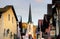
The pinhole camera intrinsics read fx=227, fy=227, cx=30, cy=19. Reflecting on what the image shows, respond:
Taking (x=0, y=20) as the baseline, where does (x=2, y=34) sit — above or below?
below

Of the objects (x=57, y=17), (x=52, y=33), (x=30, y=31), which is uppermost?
(x=57, y=17)

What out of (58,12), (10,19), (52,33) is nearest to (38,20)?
(10,19)

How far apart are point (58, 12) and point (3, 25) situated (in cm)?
1609

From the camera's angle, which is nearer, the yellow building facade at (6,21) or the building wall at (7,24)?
the yellow building facade at (6,21)

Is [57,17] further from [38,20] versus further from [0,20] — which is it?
[38,20]

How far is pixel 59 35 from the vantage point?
27172mm

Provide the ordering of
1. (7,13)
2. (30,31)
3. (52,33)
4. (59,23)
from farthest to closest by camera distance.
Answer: (30,31), (7,13), (52,33), (59,23)

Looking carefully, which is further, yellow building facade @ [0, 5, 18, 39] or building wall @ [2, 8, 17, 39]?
building wall @ [2, 8, 17, 39]

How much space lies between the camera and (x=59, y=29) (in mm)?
29062

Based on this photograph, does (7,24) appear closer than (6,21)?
No

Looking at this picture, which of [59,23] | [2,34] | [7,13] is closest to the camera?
[59,23]

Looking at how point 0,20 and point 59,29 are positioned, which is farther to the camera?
point 0,20

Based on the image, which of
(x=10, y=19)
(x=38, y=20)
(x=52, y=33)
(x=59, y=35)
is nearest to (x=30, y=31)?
(x=38, y=20)

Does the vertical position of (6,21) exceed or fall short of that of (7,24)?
it exceeds it
